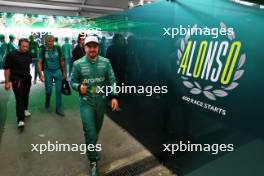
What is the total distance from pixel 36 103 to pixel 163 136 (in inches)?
146

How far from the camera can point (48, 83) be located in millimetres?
4633

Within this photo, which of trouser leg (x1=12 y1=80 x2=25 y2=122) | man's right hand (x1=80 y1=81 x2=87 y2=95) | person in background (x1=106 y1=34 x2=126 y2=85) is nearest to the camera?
man's right hand (x1=80 y1=81 x2=87 y2=95)

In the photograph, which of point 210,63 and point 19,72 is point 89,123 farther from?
point 19,72

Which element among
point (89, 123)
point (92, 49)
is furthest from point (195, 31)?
point (89, 123)

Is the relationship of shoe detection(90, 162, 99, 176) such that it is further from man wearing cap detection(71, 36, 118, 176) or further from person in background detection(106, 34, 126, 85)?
person in background detection(106, 34, 126, 85)

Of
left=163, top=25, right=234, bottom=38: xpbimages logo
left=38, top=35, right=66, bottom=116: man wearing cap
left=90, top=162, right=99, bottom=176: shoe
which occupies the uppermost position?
left=163, top=25, right=234, bottom=38: xpbimages logo

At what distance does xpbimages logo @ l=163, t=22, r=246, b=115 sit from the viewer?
1.77 m

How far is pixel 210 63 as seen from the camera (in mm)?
1966

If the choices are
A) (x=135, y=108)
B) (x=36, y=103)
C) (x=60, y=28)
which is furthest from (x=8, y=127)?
(x=60, y=28)

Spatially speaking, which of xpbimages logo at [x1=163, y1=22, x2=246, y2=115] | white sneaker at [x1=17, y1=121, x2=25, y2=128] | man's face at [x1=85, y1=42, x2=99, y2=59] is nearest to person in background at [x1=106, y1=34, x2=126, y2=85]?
man's face at [x1=85, y1=42, x2=99, y2=59]

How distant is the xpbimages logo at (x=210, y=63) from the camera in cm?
177

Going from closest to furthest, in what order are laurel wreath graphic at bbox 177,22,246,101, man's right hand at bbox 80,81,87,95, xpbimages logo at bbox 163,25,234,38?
laurel wreath graphic at bbox 177,22,246,101, xpbimages logo at bbox 163,25,234,38, man's right hand at bbox 80,81,87,95

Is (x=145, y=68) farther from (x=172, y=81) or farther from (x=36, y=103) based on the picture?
(x=36, y=103)

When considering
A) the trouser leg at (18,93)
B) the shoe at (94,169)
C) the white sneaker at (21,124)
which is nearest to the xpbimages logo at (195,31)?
the shoe at (94,169)
